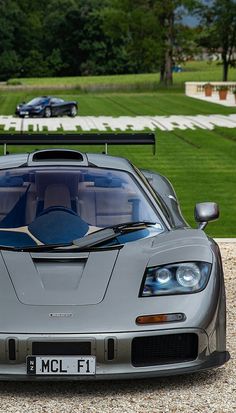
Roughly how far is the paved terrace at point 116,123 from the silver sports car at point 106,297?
27.3 meters

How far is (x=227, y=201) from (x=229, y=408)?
10.5 m

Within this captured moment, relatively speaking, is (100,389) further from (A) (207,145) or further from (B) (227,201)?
(A) (207,145)

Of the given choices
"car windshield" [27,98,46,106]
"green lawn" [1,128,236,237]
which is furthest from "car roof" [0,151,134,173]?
"car windshield" [27,98,46,106]

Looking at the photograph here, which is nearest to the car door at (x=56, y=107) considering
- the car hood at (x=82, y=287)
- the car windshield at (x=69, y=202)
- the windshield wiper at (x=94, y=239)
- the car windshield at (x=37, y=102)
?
the car windshield at (x=37, y=102)

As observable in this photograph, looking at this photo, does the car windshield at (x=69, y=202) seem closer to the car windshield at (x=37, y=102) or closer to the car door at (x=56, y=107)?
the car windshield at (x=37, y=102)

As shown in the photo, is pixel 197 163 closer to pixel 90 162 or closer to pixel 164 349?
pixel 90 162

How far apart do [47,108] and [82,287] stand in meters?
41.3

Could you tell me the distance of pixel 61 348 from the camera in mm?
5152

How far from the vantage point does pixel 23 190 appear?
6770 mm

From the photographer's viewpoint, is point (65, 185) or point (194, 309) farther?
point (65, 185)

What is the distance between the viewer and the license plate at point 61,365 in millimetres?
5156

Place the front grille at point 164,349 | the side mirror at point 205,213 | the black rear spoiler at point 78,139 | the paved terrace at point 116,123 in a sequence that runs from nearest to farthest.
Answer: the front grille at point 164,349
the side mirror at point 205,213
the black rear spoiler at point 78,139
the paved terrace at point 116,123

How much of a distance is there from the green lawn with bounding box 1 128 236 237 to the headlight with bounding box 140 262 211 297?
6.47 m

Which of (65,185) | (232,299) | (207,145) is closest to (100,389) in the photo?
(65,185)
